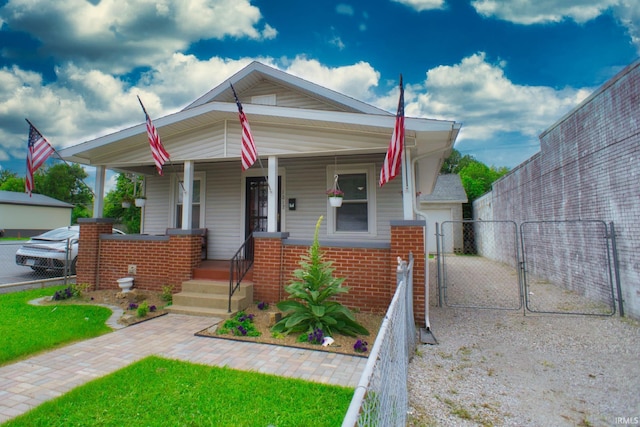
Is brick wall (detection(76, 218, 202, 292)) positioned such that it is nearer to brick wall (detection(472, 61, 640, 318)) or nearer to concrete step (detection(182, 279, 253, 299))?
concrete step (detection(182, 279, 253, 299))

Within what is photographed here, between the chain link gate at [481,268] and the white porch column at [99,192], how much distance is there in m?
7.94

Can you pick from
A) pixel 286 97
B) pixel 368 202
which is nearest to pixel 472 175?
pixel 368 202

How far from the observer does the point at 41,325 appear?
4664 millimetres

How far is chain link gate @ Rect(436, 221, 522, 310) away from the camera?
646 centimetres

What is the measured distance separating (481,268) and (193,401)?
1152 centimetres

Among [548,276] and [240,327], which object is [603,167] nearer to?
[548,276]

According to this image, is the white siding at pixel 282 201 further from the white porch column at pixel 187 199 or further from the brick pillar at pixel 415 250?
the brick pillar at pixel 415 250

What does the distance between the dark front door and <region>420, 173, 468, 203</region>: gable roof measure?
1245cm

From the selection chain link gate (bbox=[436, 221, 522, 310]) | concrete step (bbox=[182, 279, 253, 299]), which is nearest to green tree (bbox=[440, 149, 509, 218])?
chain link gate (bbox=[436, 221, 522, 310])

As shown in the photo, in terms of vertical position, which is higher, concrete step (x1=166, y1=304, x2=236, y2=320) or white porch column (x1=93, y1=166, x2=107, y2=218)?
white porch column (x1=93, y1=166, x2=107, y2=218)

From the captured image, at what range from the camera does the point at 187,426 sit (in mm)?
2312

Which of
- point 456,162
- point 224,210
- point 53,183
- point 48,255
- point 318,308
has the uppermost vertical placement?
point 456,162

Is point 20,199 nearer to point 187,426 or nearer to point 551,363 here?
point 187,426

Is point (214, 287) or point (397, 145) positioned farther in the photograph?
point (214, 287)
